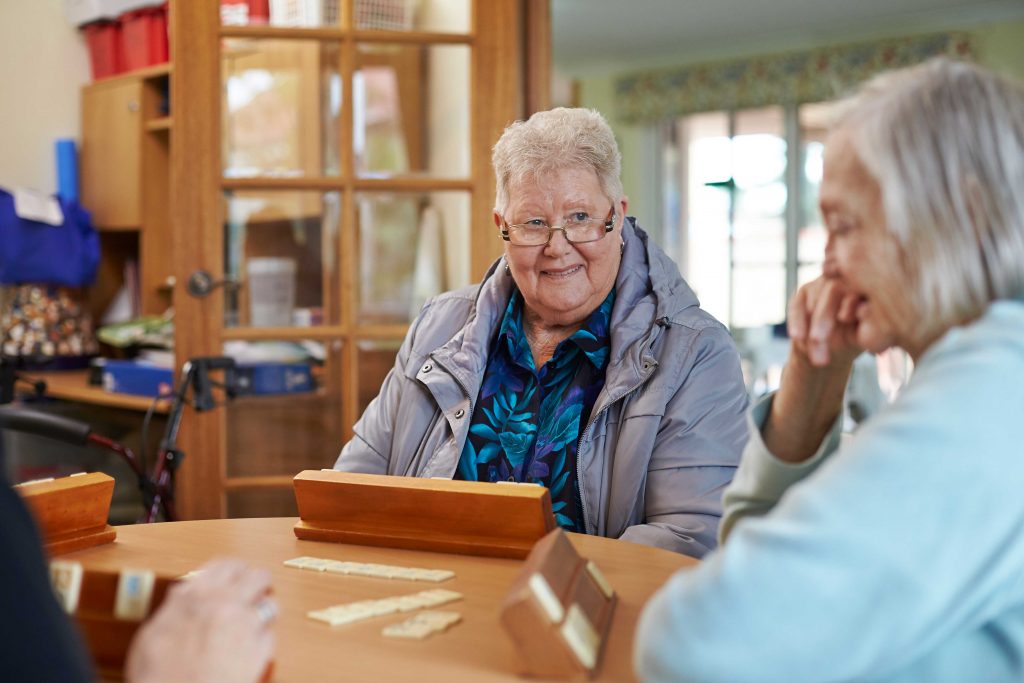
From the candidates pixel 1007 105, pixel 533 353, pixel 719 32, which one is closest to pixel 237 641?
pixel 1007 105

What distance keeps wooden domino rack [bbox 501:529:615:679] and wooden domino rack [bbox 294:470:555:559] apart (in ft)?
0.91

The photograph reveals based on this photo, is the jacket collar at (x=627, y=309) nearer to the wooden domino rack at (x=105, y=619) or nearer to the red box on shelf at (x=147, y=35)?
the wooden domino rack at (x=105, y=619)

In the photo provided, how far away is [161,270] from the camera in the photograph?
426 centimetres

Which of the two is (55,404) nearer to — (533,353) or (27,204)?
(27,204)

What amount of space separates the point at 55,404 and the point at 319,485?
8.53ft

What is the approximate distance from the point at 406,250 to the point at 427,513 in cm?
172

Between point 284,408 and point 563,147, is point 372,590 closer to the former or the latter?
point 563,147

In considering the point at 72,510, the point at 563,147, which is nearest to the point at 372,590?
the point at 72,510

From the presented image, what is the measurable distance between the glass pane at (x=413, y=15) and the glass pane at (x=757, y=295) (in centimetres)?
605

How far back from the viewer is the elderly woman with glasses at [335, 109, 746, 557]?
174 cm

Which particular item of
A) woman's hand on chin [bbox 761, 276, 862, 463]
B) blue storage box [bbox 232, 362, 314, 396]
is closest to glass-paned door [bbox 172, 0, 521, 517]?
blue storage box [bbox 232, 362, 314, 396]

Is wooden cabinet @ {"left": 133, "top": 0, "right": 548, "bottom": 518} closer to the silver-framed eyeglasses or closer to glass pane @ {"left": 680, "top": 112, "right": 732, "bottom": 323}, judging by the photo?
the silver-framed eyeglasses

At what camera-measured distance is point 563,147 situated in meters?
1.89

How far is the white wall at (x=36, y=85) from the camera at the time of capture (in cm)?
417
